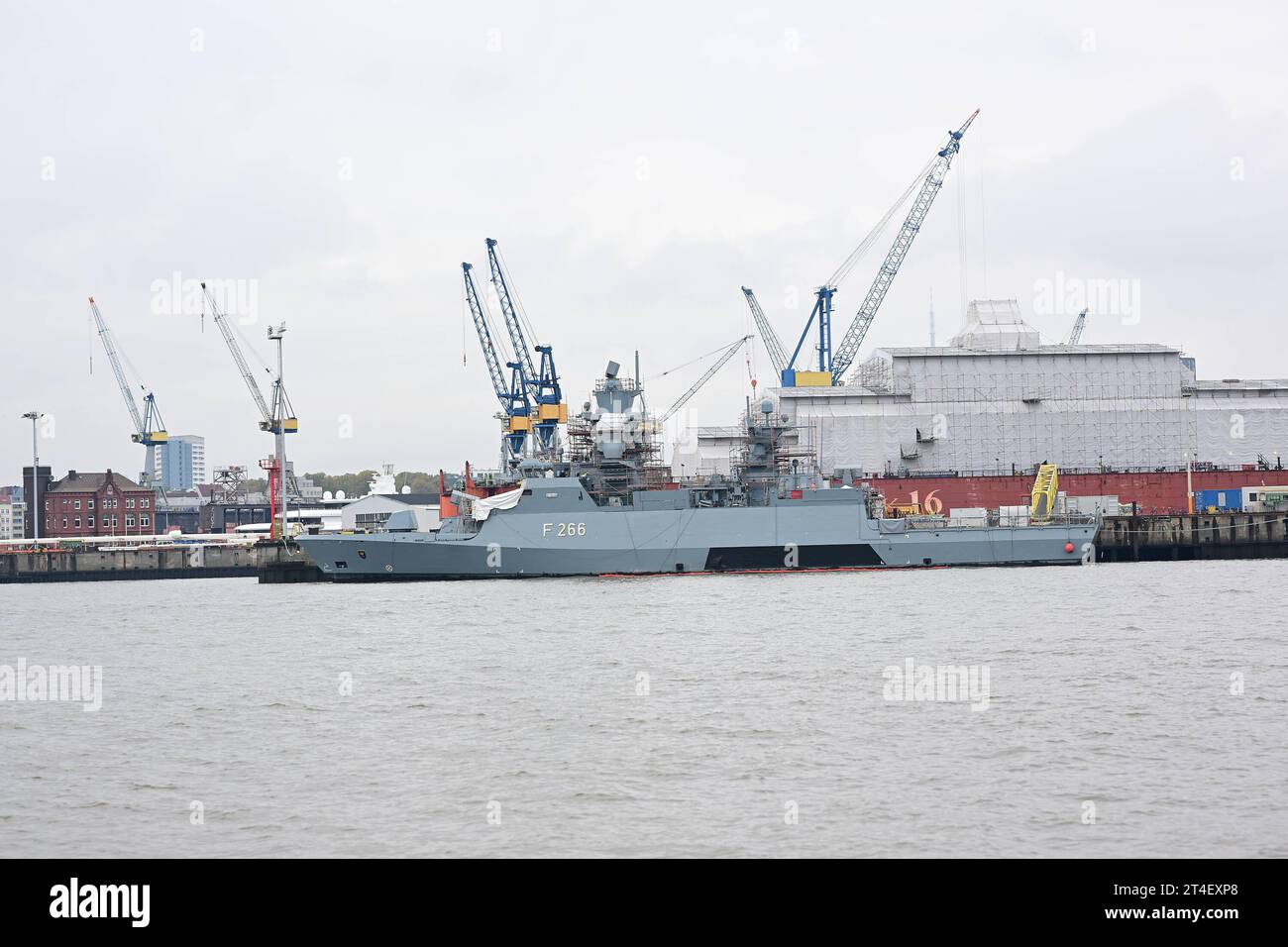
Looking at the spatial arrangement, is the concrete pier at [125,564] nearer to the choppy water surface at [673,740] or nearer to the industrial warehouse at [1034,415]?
the industrial warehouse at [1034,415]

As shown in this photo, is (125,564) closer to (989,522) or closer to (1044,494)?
(989,522)

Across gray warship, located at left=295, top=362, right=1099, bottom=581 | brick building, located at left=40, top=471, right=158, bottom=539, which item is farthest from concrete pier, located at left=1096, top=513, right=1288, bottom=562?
brick building, located at left=40, top=471, right=158, bottom=539

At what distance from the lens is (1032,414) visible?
276 ft

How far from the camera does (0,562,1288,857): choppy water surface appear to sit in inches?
558

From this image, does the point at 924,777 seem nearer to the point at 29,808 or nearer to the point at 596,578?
the point at 29,808

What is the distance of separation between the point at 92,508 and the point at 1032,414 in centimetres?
7533

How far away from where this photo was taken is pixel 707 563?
5578 centimetres

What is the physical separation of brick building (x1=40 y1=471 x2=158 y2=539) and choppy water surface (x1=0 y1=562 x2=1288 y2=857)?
3050 inches

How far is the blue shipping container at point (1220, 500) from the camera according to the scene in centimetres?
7694

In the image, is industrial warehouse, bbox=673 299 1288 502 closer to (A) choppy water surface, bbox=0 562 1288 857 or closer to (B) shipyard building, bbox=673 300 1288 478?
(B) shipyard building, bbox=673 300 1288 478

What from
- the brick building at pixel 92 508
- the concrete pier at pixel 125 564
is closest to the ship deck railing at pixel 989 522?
the concrete pier at pixel 125 564

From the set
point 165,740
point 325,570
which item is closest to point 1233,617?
point 165,740

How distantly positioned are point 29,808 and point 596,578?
38.2 meters
